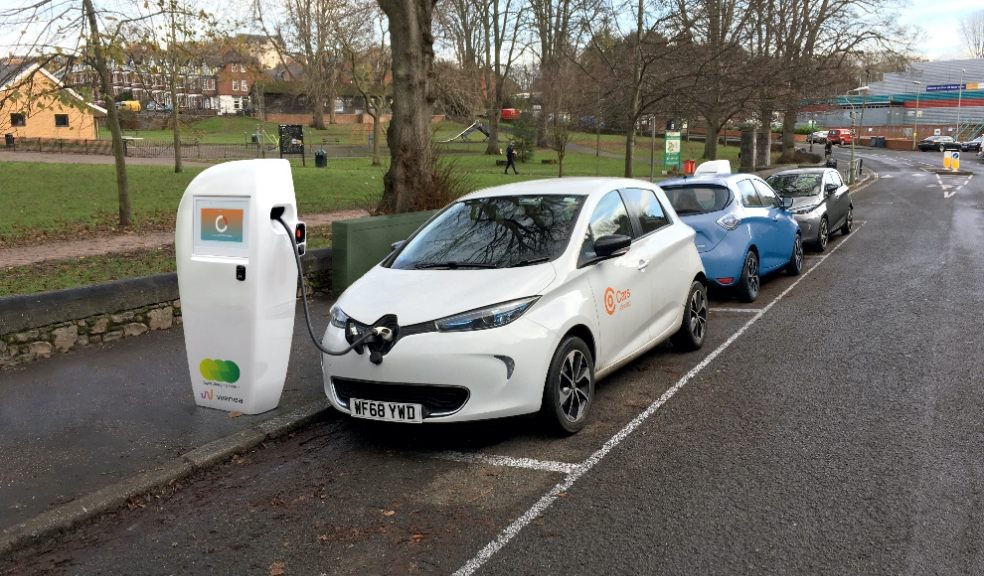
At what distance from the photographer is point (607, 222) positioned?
6.03m

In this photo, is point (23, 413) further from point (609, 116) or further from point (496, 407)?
point (609, 116)

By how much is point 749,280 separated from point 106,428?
23.7 ft

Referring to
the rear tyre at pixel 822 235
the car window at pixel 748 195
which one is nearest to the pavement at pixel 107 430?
the car window at pixel 748 195

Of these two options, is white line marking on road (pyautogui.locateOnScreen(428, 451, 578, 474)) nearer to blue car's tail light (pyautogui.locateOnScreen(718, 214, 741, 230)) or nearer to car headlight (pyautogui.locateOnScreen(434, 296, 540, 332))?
car headlight (pyautogui.locateOnScreen(434, 296, 540, 332))

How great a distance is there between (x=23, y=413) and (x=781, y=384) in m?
5.67

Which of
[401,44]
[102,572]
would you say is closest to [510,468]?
[102,572]

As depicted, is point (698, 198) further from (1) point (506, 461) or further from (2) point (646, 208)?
(1) point (506, 461)

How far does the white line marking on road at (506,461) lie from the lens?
15.2ft

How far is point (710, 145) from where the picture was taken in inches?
1394

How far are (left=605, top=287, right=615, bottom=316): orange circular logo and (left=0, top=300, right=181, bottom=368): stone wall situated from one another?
4.80m

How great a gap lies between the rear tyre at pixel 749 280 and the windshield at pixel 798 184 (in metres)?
5.77

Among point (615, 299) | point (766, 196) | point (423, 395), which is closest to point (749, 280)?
point (766, 196)

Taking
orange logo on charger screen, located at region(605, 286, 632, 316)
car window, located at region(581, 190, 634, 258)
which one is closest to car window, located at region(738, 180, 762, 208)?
car window, located at region(581, 190, 634, 258)

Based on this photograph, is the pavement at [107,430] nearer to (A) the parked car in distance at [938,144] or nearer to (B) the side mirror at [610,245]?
(B) the side mirror at [610,245]
